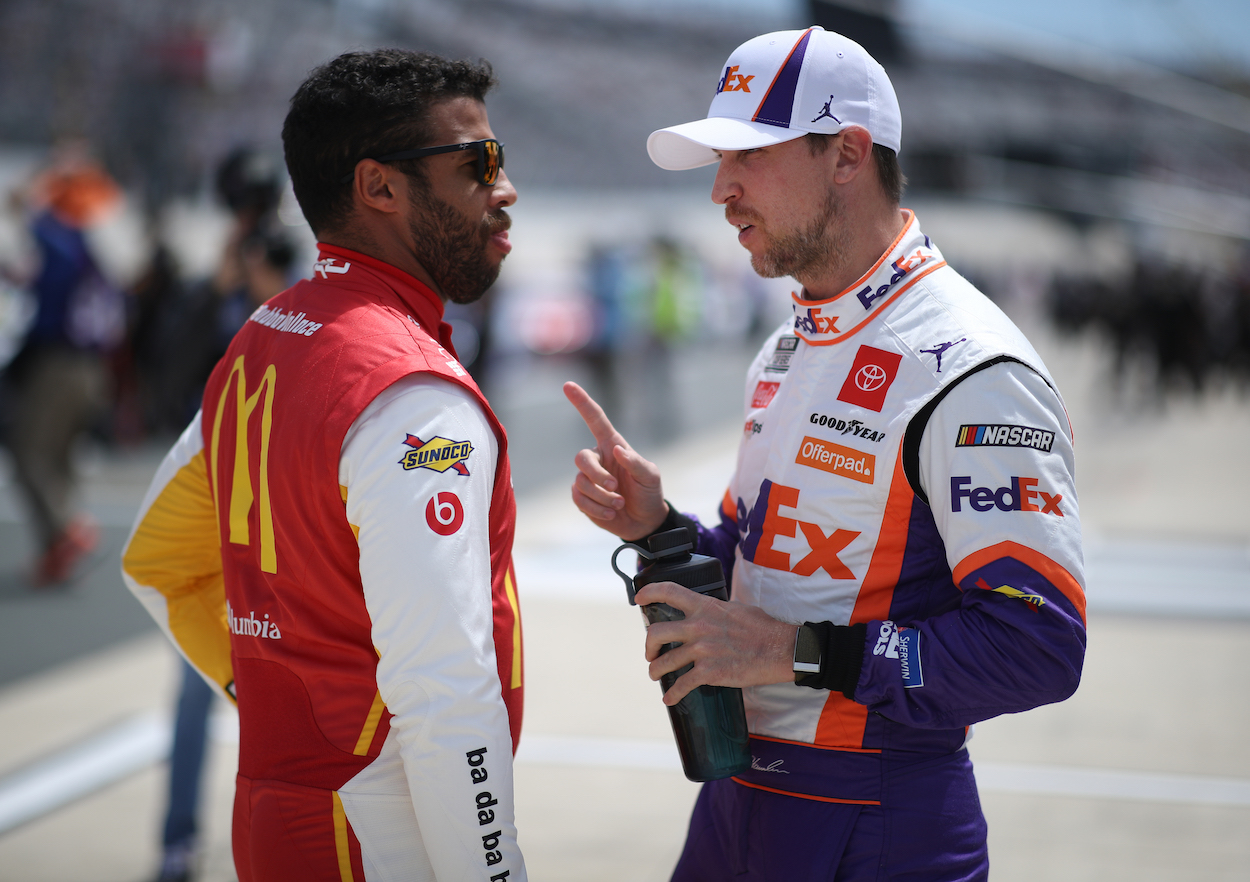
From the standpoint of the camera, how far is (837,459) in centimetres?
170

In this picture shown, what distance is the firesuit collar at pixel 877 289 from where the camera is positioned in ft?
5.76

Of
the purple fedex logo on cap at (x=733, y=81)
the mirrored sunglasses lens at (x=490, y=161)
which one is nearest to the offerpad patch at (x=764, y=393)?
the purple fedex logo on cap at (x=733, y=81)

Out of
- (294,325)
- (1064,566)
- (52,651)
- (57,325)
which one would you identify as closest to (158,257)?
(57,325)

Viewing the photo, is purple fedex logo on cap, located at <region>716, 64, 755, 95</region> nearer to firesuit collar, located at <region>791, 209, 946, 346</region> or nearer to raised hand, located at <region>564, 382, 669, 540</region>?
firesuit collar, located at <region>791, 209, 946, 346</region>

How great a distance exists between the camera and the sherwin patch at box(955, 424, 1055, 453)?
→ 1528mm

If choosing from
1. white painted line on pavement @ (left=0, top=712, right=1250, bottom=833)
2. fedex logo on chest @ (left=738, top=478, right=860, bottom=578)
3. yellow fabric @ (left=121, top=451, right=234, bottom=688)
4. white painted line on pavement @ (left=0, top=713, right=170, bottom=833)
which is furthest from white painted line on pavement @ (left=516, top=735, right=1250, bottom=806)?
fedex logo on chest @ (left=738, top=478, right=860, bottom=578)

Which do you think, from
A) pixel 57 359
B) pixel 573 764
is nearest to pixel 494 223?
pixel 573 764

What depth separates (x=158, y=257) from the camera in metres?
10.4

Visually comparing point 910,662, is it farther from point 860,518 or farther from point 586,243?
point 586,243

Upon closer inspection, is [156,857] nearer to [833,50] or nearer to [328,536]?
[328,536]

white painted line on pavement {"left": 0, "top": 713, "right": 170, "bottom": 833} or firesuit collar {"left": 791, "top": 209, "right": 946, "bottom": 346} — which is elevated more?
firesuit collar {"left": 791, "top": 209, "right": 946, "bottom": 346}

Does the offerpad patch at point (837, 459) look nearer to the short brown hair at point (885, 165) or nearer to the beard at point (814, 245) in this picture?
the beard at point (814, 245)

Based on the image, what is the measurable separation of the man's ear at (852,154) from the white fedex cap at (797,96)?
0.05ft

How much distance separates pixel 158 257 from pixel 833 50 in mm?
9924
